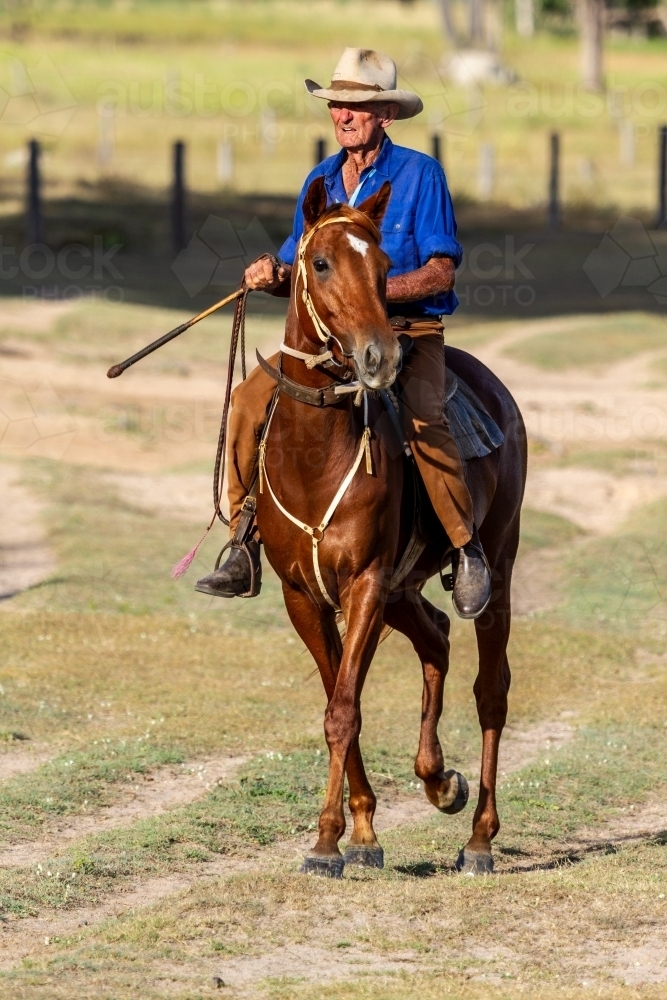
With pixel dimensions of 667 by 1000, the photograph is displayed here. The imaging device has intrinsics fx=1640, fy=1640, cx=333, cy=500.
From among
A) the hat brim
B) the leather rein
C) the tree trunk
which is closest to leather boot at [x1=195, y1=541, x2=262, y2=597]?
the leather rein

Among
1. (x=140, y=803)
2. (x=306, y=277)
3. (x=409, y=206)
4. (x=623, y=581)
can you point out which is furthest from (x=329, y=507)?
(x=623, y=581)

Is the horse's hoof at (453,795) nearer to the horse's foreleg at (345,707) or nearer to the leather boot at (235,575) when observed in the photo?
the horse's foreleg at (345,707)

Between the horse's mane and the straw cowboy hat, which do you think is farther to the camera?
the straw cowboy hat

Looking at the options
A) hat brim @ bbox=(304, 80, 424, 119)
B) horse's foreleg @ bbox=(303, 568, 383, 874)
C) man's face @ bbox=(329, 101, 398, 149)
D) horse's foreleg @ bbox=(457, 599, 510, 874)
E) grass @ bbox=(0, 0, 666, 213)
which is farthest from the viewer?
grass @ bbox=(0, 0, 666, 213)

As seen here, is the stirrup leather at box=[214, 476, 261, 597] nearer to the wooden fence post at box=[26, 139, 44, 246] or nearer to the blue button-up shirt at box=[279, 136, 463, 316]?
the blue button-up shirt at box=[279, 136, 463, 316]

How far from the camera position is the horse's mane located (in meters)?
6.24

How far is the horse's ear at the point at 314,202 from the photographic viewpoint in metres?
6.32

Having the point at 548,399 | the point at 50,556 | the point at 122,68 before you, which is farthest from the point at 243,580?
the point at 122,68

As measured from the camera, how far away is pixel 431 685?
7852 mm

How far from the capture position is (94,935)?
19.4 feet

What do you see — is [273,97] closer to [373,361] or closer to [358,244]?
[358,244]

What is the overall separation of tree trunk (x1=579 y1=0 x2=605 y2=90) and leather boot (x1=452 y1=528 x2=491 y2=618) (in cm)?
5752

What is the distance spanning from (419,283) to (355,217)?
24.8 inches

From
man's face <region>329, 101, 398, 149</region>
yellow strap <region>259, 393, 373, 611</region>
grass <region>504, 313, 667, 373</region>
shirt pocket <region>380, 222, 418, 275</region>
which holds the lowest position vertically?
grass <region>504, 313, 667, 373</region>
